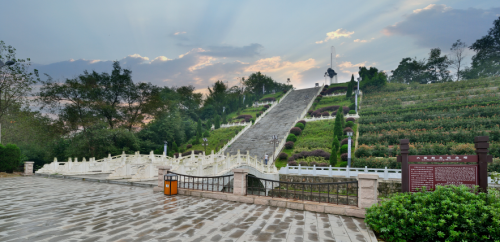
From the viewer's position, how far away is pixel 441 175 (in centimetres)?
661

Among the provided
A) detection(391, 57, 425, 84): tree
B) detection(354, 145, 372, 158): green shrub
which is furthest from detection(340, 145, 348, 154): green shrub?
detection(391, 57, 425, 84): tree

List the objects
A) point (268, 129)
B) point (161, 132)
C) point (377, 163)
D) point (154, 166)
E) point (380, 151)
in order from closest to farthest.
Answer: point (154, 166) → point (377, 163) → point (380, 151) → point (268, 129) → point (161, 132)

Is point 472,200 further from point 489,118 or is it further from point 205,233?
point 489,118

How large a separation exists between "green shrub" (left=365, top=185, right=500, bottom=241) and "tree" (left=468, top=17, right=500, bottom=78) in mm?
75006

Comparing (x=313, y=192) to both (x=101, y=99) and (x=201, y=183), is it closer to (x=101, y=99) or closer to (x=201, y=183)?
(x=201, y=183)

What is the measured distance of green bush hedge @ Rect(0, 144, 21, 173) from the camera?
68.8 feet

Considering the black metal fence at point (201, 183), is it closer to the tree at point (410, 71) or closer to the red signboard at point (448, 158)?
the red signboard at point (448, 158)

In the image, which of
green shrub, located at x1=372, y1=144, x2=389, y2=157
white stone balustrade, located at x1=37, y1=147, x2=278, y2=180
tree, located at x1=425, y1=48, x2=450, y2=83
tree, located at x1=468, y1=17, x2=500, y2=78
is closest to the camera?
white stone balustrade, located at x1=37, y1=147, x2=278, y2=180

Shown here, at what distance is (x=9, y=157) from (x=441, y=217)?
29968 mm

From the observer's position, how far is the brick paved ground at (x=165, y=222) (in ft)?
18.8

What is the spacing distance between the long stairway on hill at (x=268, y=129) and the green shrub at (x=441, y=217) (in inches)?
1041

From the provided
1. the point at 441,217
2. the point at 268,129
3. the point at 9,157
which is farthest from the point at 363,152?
the point at 9,157

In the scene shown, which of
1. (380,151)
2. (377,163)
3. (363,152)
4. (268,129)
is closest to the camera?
(377,163)

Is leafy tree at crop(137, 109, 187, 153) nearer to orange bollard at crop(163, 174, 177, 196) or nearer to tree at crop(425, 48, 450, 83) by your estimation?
orange bollard at crop(163, 174, 177, 196)
